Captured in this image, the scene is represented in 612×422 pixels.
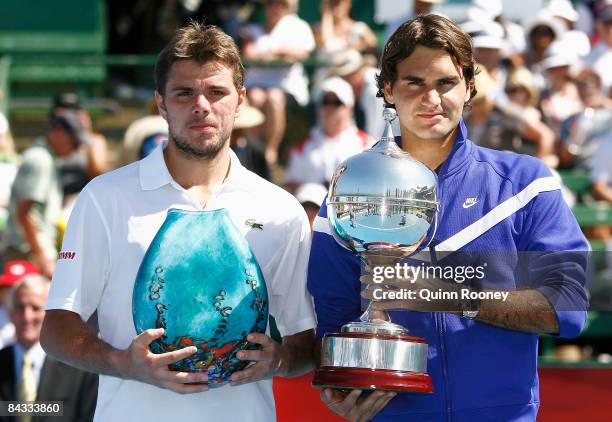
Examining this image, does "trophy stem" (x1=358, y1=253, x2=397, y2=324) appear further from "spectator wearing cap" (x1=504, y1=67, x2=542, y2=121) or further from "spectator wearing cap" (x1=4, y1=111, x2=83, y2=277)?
"spectator wearing cap" (x1=504, y1=67, x2=542, y2=121)

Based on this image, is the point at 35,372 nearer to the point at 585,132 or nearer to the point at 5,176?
the point at 5,176

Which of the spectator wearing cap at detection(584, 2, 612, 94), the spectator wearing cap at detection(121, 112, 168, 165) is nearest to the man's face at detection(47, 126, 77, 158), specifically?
the spectator wearing cap at detection(121, 112, 168, 165)

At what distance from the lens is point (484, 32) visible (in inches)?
370

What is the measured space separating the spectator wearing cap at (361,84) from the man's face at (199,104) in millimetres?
5521

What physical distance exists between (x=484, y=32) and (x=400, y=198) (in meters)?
6.24

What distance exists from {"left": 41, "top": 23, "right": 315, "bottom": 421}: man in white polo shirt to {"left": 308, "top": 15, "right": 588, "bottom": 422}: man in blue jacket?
0.93 ft

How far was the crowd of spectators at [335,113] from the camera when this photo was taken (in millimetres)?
8312

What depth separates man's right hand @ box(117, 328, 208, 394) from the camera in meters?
3.44

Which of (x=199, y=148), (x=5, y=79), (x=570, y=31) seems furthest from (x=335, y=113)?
(x=199, y=148)

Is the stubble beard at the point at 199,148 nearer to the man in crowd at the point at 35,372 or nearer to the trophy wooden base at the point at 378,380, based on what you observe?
the trophy wooden base at the point at 378,380

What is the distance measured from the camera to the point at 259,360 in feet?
11.8

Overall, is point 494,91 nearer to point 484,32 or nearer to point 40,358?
point 484,32

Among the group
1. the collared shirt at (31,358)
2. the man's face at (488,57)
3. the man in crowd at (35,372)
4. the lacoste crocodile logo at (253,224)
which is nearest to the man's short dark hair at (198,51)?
the lacoste crocodile logo at (253,224)

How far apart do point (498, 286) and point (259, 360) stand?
0.72 m
